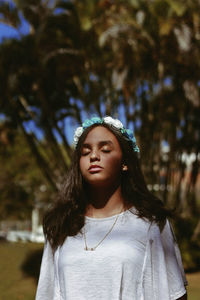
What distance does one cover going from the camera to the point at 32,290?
9648mm

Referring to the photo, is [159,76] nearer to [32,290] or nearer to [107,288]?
[32,290]

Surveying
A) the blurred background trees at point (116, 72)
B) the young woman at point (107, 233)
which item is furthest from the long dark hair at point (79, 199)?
the blurred background trees at point (116, 72)

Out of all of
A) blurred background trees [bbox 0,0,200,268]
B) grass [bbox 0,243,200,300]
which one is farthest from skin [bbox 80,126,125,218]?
blurred background trees [bbox 0,0,200,268]

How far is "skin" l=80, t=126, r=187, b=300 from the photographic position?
6.84ft

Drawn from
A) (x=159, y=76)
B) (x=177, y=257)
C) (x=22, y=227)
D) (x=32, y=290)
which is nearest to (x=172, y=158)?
(x=159, y=76)

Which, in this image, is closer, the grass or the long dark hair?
the long dark hair

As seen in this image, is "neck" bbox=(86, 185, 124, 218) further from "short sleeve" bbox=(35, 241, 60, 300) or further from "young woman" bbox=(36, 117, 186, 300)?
"short sleeve" bbox=(35, 241, 60, 300)

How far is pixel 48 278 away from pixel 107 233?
0.39 meters

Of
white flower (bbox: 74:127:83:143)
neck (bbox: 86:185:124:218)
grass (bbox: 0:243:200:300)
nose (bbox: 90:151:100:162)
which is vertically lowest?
grass (bbox: 0:243:200:300)

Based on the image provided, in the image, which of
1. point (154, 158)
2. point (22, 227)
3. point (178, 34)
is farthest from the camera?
point (22, 227)

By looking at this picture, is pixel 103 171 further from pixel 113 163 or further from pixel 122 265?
pixel 122 265

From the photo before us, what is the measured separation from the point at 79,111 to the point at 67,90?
0.91 m

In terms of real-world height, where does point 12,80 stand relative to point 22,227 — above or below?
above

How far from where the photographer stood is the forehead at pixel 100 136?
2139 mm
